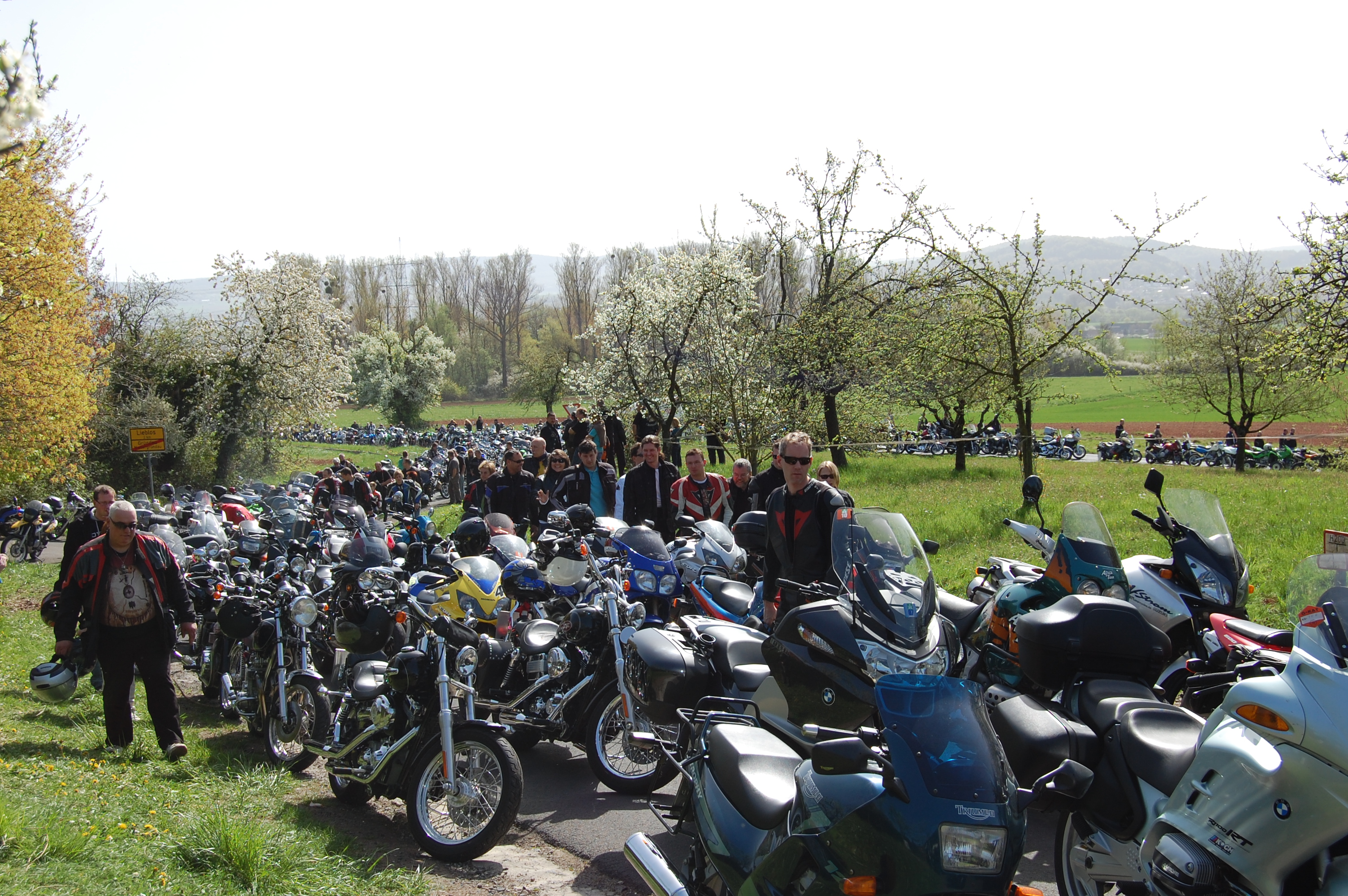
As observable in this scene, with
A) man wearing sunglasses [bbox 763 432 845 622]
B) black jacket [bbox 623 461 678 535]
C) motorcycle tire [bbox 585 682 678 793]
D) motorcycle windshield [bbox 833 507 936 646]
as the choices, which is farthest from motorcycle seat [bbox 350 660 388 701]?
black jacket [bbox 623 461 678 535]

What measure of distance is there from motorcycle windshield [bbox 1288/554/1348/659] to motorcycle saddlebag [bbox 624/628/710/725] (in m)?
2.64

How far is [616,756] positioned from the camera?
5879 millimetres

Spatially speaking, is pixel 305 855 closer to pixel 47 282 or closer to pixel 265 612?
pixel 265 612

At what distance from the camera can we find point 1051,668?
169 inches

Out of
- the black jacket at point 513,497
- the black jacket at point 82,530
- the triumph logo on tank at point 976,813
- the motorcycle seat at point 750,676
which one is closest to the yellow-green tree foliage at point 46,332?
the black jacket at point 82,530

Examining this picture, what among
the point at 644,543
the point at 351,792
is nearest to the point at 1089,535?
the point at 644,543

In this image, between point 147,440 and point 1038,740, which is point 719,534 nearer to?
point 1038,740

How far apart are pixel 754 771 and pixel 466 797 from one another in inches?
87.6

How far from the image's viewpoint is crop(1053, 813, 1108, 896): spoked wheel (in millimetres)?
3959

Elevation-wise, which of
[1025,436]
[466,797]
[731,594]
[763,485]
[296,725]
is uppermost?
[1025,436]

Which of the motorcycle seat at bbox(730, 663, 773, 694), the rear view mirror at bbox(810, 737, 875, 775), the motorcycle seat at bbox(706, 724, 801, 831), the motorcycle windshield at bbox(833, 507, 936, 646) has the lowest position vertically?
the motorcycle seat at bbox(730, 663, 773, 694)

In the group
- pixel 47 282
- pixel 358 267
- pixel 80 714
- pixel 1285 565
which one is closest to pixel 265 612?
pixel 80 714

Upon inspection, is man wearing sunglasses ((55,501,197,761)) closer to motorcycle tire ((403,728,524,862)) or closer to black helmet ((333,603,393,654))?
black helmet ((333,603,393,654))

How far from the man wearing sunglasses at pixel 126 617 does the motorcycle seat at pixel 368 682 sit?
2.01 metres
